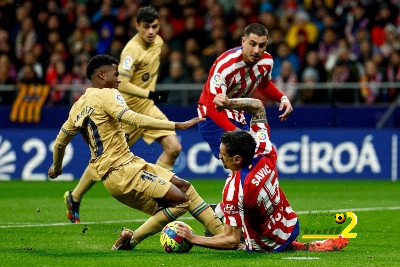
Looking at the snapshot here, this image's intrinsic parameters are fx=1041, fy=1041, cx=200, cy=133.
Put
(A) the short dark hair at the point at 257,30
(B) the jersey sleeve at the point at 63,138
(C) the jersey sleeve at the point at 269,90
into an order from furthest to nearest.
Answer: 1. (C) the jersey sleeve at the point at 269,90
2. (A) the short dark hair at the point at 257,30
3. (B) the jersey sleeve at the point at 63,138

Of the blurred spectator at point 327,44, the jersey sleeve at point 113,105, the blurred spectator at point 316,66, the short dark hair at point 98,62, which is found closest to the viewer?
the jersey sleeve at point 113,105

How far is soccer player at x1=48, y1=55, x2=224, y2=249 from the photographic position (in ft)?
31.7

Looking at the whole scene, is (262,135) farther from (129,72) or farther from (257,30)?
(129,72)

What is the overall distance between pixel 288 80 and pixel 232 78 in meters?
9.29

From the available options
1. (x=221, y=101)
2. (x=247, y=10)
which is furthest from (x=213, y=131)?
(x=247, y=10)

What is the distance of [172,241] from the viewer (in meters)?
9.24

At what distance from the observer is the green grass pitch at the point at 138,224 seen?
880cm

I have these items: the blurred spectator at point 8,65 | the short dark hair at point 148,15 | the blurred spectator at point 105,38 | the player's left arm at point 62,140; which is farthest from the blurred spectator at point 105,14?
the player's left arm at point 62,140

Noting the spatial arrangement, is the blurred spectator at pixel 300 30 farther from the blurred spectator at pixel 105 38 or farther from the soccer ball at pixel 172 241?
the soccer ball at pixel 172 241

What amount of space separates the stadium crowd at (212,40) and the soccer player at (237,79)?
8279 mm

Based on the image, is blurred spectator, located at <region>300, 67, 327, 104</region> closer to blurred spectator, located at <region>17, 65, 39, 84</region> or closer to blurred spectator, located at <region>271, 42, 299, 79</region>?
blurred spectator, located at <region>271, 42, 299, 79</region>

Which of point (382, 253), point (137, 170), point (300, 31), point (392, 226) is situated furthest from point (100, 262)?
point (300, 31)

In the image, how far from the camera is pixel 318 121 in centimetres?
2012

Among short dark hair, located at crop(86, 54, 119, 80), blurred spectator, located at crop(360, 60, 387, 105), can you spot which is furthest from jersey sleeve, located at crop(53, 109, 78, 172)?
blurred spectator, located at crop(360, 60, 387, 105)
